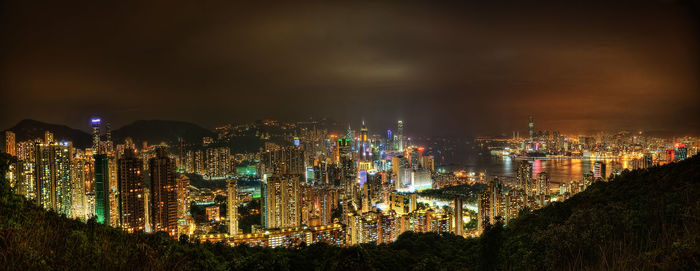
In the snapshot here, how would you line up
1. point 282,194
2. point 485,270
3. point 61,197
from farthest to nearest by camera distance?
point 282,194, point 61,197, point 485,270

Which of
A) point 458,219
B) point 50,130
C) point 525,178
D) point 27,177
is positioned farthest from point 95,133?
point 525,178

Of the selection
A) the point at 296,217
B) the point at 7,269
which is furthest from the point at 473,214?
the point at 7,269

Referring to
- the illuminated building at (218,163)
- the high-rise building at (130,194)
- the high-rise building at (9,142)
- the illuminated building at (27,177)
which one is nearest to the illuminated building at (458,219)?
the high-rise building at (130,194)

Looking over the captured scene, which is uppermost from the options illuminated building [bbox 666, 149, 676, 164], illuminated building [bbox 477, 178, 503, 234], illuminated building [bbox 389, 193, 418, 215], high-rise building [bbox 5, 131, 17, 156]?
high-rise building [bbox 5, 131, 17, 156]

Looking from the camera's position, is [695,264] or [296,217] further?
[296,217]

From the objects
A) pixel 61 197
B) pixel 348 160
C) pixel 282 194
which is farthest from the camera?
pixel 348 160

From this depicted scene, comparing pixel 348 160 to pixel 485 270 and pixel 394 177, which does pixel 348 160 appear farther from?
pixel 485 270

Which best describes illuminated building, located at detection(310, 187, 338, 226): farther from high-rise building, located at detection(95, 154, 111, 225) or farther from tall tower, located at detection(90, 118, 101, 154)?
tall tower, located at detection(90, 118, 101, 154)

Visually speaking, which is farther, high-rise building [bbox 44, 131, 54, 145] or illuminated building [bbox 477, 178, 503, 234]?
illuminated building [bbox 477, 178, 503, 234]

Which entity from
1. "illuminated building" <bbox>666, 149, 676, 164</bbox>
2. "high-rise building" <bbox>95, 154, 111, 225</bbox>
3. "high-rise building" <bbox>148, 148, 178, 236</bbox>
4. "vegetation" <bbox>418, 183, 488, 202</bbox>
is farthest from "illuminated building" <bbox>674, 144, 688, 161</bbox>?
"high-rise building" <bbox>95, 154, 111, 225</bbox>
